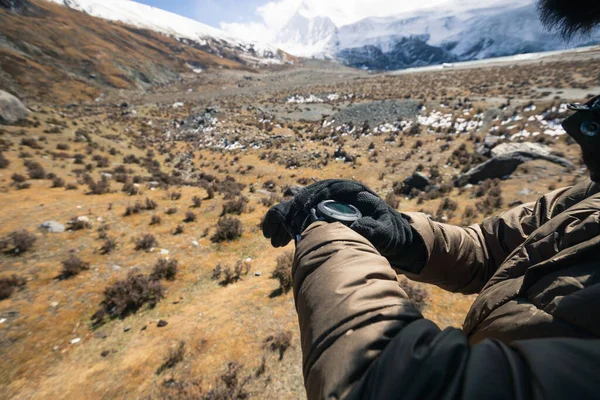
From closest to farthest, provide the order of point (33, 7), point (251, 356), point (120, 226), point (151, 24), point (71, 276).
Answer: point (251, 356) < point (71, 276) < point (120, 226) < point (33, 7) < point (151, 24)

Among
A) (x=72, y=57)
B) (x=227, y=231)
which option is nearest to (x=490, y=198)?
(x=227, y=231)

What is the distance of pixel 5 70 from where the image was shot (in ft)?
124

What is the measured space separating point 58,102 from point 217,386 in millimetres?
53090

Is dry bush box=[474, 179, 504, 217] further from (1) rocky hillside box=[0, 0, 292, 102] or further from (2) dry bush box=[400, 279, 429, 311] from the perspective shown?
(1) rocky hillside box=[0, 0, 292, 102]

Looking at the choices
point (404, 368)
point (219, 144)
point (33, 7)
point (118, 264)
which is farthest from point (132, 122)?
point (33, 7)

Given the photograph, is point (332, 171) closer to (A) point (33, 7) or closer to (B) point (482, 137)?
(B) point (482, 137)

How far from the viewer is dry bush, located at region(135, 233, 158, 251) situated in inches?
270

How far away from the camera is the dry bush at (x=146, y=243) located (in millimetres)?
6867

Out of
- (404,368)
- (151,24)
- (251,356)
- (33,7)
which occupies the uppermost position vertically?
(151,24)

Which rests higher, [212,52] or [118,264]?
[212,52]

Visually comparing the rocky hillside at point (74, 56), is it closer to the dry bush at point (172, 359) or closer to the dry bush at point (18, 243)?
the dry bush at point (18, 243)

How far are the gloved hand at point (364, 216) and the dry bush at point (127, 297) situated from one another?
4.39 m

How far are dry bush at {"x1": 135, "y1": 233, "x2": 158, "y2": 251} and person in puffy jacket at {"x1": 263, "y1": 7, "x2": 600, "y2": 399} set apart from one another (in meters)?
6.32

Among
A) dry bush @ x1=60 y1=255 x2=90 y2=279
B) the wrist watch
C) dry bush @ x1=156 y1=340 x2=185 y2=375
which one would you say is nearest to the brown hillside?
dry bush @ x1=60 y1=255 x2=90 y2=279
